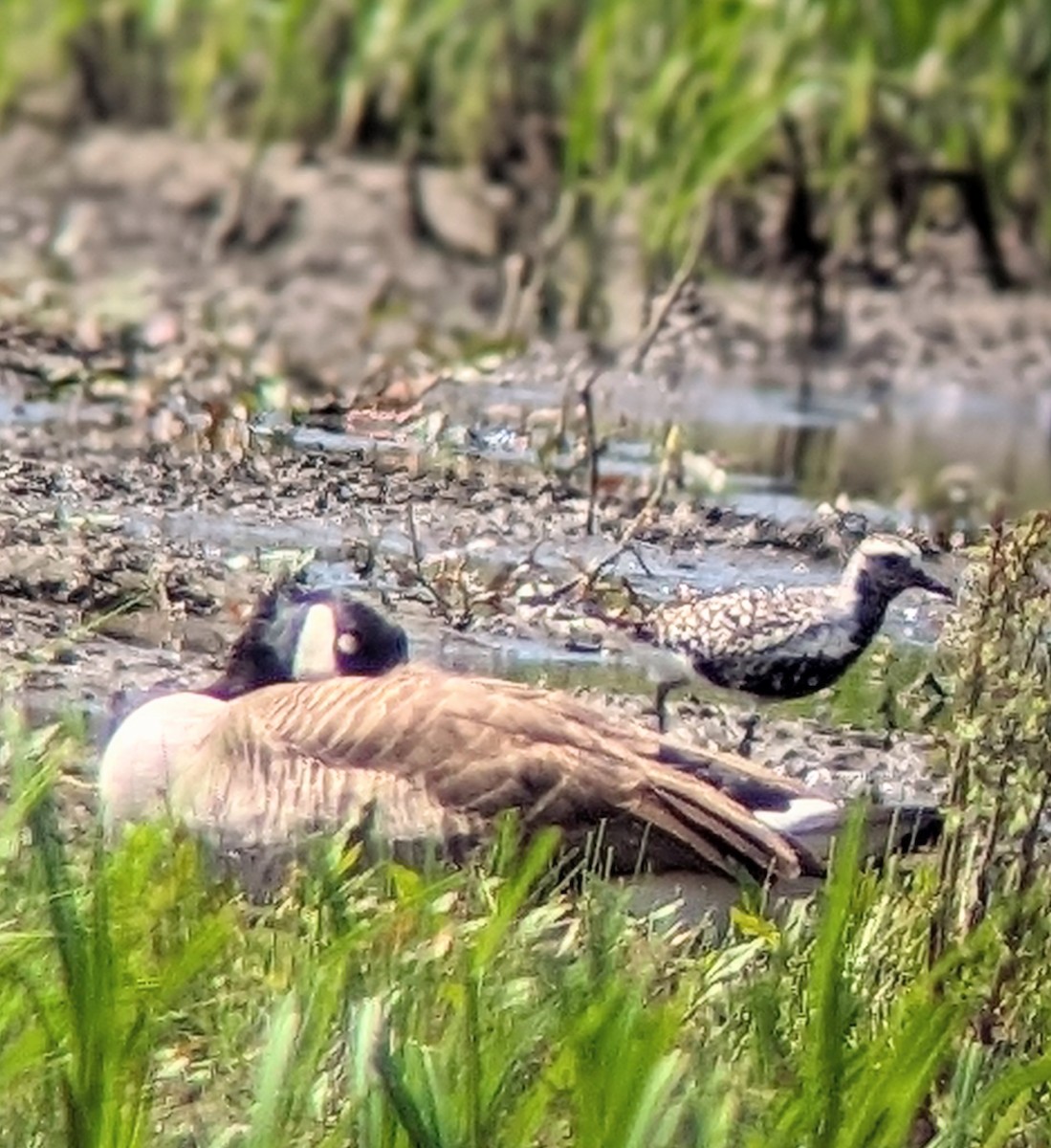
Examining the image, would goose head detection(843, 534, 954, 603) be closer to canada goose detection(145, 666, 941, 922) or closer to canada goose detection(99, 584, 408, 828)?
canada goose detection(145, 666, 941, 922)

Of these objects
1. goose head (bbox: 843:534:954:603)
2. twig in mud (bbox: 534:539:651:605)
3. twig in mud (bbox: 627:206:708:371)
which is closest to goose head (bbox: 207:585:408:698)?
twig in mud (bbox: 534:539:651:605)

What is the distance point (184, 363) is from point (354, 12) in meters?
4.16

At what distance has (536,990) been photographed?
118 inches

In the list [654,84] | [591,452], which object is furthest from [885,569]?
[654,84]

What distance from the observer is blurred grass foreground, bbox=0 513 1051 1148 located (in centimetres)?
279

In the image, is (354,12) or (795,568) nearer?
(795,568)

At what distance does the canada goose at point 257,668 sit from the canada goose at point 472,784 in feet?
0.05

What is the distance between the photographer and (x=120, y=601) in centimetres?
318

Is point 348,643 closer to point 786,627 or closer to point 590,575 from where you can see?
point 590,575

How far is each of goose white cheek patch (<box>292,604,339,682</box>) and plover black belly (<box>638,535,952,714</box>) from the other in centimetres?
28

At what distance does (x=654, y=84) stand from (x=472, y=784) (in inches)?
186

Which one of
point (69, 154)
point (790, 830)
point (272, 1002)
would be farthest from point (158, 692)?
point (69, 154)

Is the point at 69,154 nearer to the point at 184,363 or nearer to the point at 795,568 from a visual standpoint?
the point at 184,363

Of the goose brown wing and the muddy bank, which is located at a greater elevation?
the muddy bank
